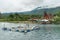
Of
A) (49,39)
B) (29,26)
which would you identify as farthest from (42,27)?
(49,39)

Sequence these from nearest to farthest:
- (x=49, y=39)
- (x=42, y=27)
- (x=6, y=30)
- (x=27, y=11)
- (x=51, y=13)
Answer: (x=49, y=39)
(x=27, y=11)
(x=51, y=13)
(x=6, y=30)
(x=42, y=27)

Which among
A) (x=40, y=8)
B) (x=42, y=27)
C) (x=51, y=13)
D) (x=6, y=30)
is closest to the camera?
(x=40, y=8)

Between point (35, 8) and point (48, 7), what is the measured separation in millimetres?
565

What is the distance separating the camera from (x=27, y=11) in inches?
230

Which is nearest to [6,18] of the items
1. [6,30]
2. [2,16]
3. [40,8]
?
[2,16]

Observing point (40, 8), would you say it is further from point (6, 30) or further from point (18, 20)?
point (6, 30)

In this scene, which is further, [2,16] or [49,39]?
[2,16]

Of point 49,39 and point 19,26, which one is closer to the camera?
point 49,39

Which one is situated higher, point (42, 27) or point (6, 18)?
point (6, 18)

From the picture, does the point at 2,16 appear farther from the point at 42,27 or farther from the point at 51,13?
the point at 42,27

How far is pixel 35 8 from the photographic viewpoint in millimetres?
5926

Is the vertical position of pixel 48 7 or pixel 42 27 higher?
pixel 48 7

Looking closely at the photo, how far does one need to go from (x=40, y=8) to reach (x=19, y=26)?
1152 mm

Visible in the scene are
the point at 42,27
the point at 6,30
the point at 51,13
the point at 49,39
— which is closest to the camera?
the point at 49,39
